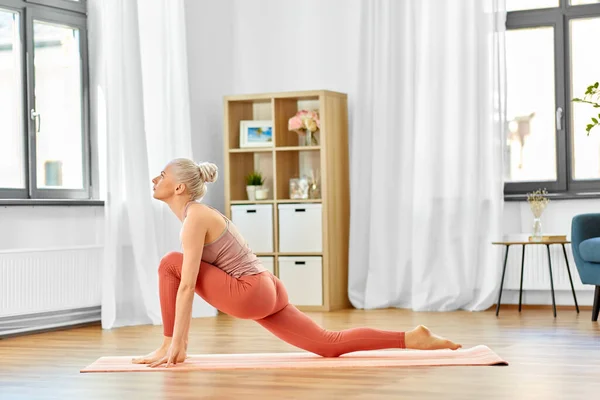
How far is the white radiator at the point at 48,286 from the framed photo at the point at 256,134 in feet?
4.86

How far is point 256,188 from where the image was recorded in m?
7.16

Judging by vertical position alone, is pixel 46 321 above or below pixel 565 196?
below

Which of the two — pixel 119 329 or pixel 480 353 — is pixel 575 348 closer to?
pixel 480 353

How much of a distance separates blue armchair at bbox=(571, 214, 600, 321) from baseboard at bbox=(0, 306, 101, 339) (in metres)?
3.10

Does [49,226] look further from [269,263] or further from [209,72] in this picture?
[209,72]

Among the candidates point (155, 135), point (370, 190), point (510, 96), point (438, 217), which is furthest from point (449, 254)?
point (155, 135)

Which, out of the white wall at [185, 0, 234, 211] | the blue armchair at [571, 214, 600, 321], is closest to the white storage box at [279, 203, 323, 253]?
the white wall at [185, 0, 234, 211]

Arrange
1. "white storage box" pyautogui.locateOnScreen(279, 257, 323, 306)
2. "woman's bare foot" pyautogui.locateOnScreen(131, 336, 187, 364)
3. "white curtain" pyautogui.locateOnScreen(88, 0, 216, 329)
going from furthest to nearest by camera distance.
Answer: "white storage box" pyautogui.locateOnScreen(279, 257, 323, 306), "white curtain" pyautogui.locateOnScreen(88, 0, 216, 329), "woman's bare foot" pyautogui.locateOnScreen(131, 336, 187, 364)

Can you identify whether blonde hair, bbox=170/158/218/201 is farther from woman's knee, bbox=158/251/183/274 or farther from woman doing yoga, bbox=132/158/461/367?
woman's knee, bbox=158/251/183/274

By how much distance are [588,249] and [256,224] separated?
247 cm

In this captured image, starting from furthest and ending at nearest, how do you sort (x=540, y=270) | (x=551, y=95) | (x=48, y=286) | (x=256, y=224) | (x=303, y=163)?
1. (x=303, y=163)
2. (x=256, y=224)
3. (x=551, y=95)
4. (x=540, y=270)
5. (x=48, y=286)

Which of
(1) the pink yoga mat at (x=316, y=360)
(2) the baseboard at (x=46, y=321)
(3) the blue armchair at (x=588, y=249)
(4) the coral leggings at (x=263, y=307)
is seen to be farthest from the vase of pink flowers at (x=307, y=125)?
(4) the coral leggings at (x=263, y=307)

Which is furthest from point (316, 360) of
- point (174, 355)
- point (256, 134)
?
point (256, 134)

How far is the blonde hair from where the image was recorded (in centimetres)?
410
